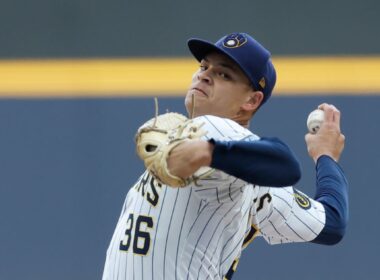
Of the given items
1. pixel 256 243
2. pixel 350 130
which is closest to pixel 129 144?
pixel 256 243

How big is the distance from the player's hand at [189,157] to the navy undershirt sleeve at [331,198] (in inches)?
28.3

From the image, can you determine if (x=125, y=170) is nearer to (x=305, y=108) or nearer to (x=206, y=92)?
(x=305, y=108)

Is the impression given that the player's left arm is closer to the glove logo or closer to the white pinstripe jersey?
the white pinstripe jersey

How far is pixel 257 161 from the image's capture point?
2.00 m

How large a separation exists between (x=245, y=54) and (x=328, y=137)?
401mm

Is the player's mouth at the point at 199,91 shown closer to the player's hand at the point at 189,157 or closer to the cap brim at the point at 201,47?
the cap brim at the point at 201,47

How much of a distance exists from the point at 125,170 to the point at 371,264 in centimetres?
148

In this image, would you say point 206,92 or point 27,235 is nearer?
point 206,92

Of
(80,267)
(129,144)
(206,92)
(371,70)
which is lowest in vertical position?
(80,267)

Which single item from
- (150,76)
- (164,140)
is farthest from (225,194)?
(150,76)

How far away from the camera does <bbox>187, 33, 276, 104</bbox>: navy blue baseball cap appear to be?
245 centimetres

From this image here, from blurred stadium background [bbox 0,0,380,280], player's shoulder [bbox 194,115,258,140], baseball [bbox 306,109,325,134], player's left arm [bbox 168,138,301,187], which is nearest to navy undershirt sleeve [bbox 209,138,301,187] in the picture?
player's left arm [bbox 168,138,301,187]

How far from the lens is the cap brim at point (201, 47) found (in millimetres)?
2490

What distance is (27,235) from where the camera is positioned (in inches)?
202
